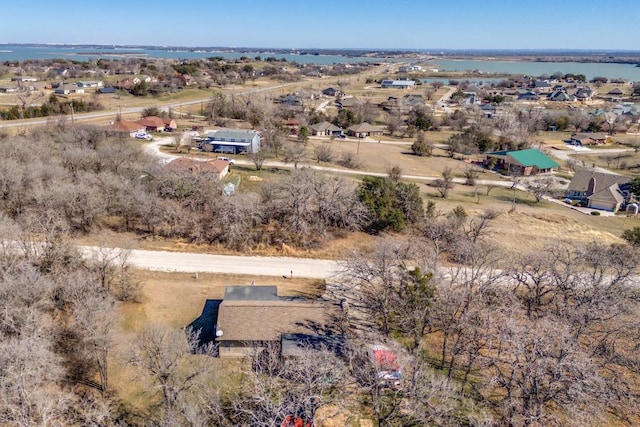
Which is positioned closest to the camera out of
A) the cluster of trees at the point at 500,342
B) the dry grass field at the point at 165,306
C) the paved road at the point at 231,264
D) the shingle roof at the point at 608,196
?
the cluster of trees at the point at 500,342

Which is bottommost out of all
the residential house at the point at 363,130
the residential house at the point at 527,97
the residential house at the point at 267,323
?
the residential house at the point at 267,323

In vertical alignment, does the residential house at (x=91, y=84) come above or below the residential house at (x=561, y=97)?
above

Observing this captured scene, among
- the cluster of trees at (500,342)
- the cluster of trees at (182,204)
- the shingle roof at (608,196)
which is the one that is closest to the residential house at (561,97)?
the shingle roof at (608,196)

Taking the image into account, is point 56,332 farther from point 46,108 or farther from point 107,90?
point 107,90

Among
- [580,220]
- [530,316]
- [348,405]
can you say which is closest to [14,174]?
[348,405]

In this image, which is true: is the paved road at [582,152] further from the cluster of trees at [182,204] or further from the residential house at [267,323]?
the residential house at [267,323]

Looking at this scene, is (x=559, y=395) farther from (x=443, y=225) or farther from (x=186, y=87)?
(x=186, y=87)

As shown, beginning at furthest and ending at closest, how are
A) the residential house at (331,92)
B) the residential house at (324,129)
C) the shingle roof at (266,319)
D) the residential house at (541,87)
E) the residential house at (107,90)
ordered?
the residential house at (541,87) → the residential house at (331,92) → the residential house at (107,90) → the residential house at (324,129) → the shingle roof at (266,319)

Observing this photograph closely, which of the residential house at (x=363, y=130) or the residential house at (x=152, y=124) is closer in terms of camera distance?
the residential house at (x=152, y=124)
